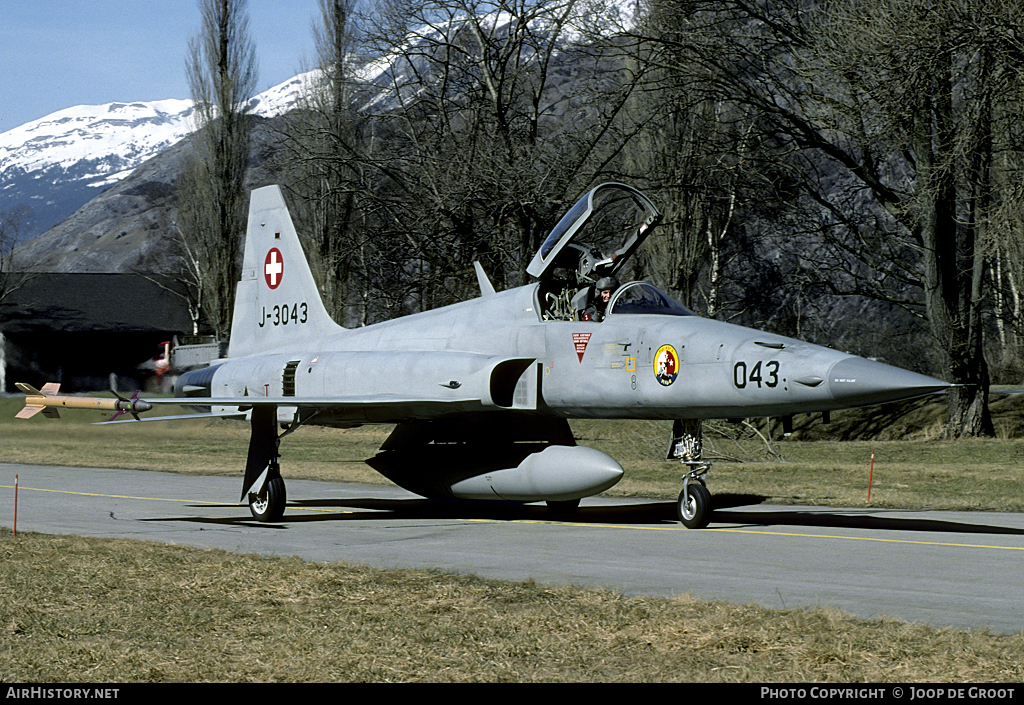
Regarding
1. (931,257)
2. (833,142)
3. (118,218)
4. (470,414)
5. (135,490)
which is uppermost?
(118,218)

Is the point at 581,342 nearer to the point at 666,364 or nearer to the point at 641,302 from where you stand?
the point at 641,302

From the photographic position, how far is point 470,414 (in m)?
14.3

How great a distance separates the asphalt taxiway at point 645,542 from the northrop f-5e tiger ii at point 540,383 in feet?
2.42

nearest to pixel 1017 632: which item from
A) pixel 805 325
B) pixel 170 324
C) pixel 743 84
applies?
pixel 743 84

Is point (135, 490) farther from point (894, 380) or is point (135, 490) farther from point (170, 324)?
point (170, 324)

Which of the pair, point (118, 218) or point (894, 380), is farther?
point (118, 218)

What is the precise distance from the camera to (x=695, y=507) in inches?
494

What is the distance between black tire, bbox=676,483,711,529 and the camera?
1247 cm

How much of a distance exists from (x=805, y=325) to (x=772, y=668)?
52.1 meters

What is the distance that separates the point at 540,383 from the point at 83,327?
184 feet

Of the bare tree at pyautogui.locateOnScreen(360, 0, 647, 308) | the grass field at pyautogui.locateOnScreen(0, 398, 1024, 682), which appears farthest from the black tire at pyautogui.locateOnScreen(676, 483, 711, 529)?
the bare tree at pyautogui.locateOnScreen(360, 0, 647, 308)

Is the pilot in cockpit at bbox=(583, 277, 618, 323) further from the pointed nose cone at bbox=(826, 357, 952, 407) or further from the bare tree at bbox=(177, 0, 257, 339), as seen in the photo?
the bare tree at bbox=(177, 0, 257, 339)

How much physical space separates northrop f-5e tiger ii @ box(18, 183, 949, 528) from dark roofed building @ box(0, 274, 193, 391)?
4756 centimetres

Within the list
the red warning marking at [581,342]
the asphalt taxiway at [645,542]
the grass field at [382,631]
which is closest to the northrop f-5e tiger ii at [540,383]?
the red warning marking at [581,342]
